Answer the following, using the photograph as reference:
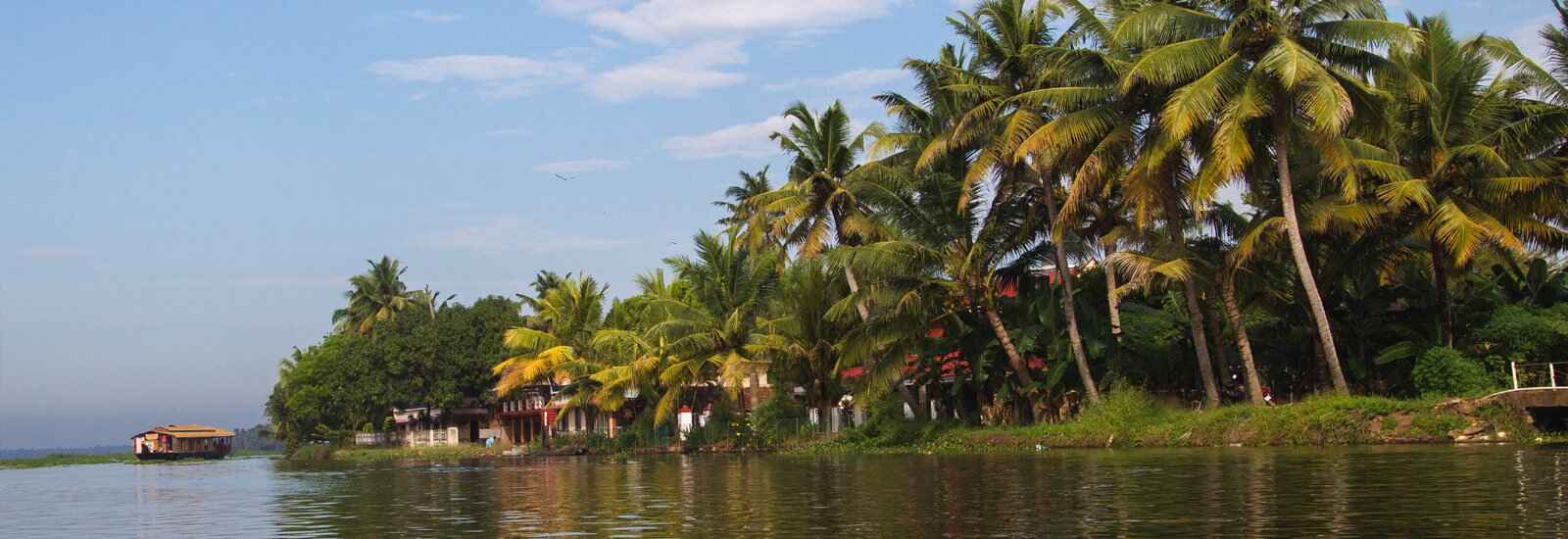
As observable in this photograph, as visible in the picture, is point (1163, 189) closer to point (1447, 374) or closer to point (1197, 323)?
point (1197, 323)

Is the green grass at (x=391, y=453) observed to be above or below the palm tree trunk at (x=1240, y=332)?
below

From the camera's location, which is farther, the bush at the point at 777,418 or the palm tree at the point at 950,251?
the bush at the point at 777,418

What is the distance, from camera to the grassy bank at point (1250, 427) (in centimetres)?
2710

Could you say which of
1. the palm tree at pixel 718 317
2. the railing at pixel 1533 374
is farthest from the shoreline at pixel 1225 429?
the palm tree at pixel 718 317

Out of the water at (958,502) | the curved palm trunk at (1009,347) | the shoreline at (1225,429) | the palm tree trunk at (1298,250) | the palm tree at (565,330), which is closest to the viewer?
the water at (958,502)

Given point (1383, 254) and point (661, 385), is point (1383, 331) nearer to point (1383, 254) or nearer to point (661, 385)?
point (1383, 254)

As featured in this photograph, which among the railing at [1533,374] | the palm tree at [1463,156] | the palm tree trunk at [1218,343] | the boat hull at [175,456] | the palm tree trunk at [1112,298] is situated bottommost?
the boat hull at [175,456]

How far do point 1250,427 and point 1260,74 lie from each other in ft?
24.4

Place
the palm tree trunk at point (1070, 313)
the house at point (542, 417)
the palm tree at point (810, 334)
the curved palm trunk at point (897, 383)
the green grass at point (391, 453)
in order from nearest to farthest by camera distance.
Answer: the palm tree trunk at point (1070, 313) → the curved palm trunk at point (897, 383) → the palm tree at point (810, 334) → the house at point (542, 417) → the green grass at point (391, 453)

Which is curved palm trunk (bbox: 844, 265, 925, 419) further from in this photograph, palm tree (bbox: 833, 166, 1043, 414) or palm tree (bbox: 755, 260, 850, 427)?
palm tree (bbox: 833, 166, 1043, 414)

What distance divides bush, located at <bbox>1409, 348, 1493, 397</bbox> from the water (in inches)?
190

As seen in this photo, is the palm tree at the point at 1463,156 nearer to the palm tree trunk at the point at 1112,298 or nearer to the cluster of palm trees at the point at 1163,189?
the cluster of palm trees at the point at 1163,189

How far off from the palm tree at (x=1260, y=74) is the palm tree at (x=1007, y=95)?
496 centimetres

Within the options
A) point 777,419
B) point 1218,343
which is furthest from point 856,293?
point 777,419
